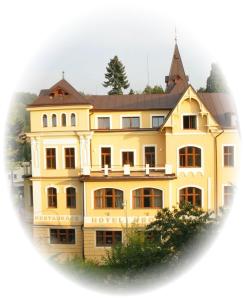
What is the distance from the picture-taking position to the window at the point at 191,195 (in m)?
9.60

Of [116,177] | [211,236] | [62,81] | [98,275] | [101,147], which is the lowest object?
[98,275]

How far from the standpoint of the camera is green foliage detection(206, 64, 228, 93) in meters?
6.77

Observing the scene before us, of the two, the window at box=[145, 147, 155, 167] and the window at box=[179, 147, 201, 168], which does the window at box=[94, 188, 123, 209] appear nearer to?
the window at box=[145, 147, 155, 167]

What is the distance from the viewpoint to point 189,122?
9562 mm

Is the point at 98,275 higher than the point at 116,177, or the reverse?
the point at 116,177

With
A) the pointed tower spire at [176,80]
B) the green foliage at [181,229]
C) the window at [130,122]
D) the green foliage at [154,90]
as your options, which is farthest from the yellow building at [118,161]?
the green foliage at [181,229]

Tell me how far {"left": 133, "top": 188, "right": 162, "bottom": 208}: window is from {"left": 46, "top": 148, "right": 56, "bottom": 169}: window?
2327mm

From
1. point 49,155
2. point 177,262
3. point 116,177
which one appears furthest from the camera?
point 49,155

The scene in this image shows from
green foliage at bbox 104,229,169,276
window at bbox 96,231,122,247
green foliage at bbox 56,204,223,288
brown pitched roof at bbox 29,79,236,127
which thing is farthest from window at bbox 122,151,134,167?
green foliage at bbox 104,229,169,276

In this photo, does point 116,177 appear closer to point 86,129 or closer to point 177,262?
point 86,129

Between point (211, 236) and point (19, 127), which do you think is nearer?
point (211, 236)

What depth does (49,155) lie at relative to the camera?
9984 millimetres

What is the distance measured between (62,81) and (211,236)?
548 centimetres

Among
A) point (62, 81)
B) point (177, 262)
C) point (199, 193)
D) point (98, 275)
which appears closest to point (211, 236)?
point (177, 262)
